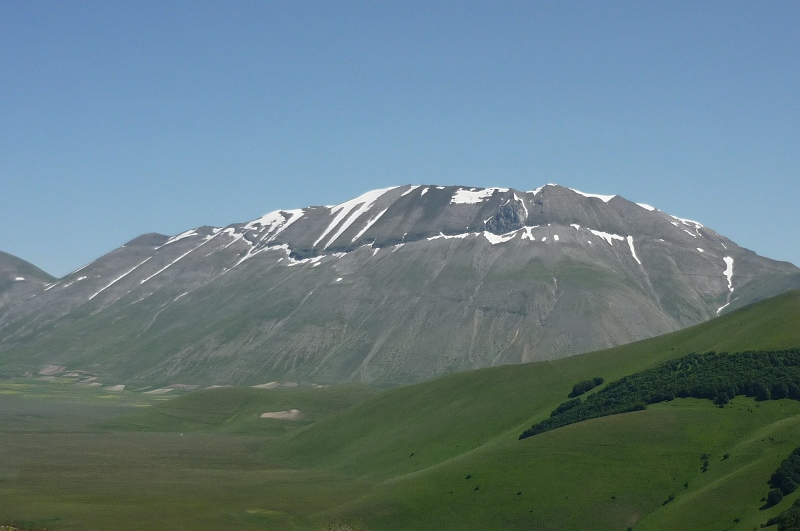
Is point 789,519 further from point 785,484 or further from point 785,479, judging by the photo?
point 785,479

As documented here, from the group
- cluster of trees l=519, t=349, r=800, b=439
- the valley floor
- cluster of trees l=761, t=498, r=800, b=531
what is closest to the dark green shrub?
the valley floor

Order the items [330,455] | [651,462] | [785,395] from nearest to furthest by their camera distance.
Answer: [651,462]
[785,395]
[330,455]

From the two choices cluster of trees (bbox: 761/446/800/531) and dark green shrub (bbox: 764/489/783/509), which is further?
dark green shrub (bbox: 764/489/783/509)

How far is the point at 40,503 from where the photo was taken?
394 ft

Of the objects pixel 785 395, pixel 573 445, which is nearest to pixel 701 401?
pixel 785 395

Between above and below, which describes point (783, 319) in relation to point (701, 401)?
above

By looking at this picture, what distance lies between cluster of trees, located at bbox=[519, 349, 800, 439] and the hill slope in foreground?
2686mm

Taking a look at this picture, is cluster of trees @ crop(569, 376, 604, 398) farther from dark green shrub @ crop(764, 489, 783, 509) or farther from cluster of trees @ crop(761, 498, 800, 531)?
cluster of trees @ crop(761, 498, 800, 531)

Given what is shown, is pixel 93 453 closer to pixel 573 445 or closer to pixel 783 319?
pixel 573 445

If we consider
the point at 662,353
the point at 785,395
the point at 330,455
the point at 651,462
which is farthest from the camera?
the point at 330,455

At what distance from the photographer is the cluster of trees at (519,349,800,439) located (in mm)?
121000

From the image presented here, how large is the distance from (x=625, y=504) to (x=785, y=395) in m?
29.7

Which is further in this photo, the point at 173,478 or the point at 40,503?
the point at 173,478

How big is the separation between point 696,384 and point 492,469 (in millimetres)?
31119
